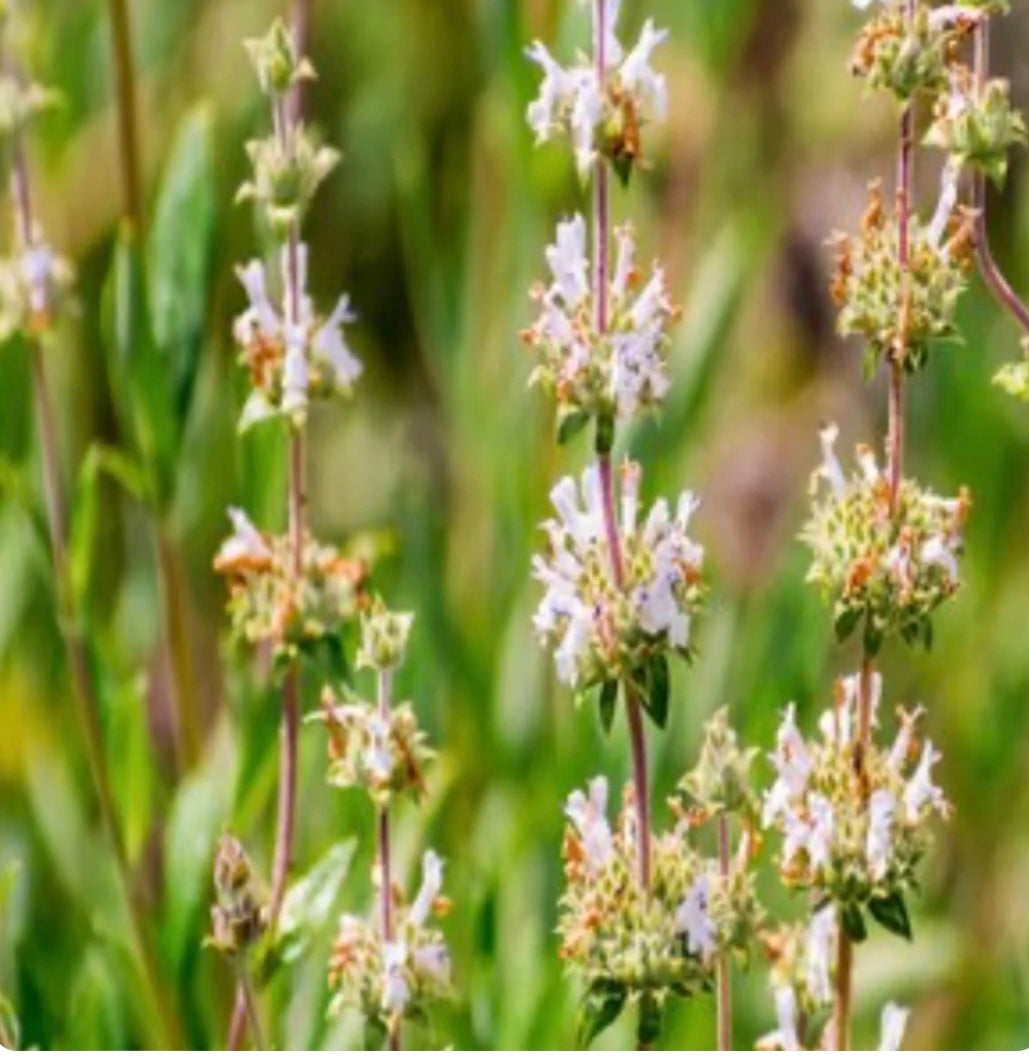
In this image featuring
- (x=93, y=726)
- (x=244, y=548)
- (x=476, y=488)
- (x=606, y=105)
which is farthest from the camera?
(x=476, y=488)

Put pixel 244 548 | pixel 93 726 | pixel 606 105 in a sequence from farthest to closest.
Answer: pixel 93 726, pixel 244 548, pixel 606 105

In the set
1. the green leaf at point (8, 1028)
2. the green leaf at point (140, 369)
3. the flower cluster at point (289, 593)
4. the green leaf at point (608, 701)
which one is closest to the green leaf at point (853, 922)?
the green leaf at point (608, 701)

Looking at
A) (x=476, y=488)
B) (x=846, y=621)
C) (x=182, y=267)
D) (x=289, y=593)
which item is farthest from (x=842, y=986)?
(x=476, y=488)

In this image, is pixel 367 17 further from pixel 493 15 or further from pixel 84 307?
pixel 493 15

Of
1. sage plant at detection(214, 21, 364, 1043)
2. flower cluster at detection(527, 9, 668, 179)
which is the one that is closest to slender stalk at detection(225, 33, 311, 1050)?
sage plant at detection(214, 21, 364, 1043)

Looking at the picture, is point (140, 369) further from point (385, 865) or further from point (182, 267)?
point (385, 865)
